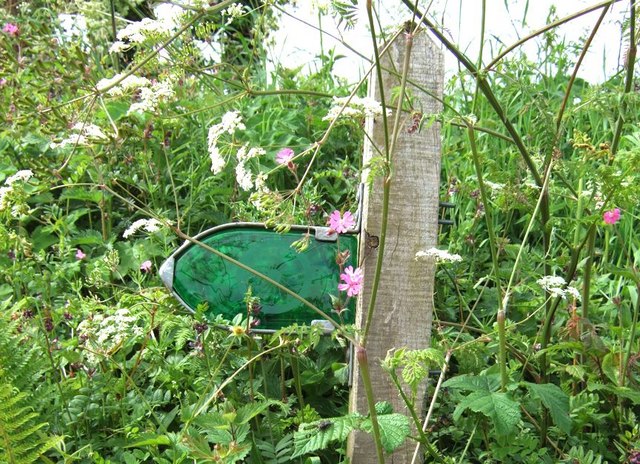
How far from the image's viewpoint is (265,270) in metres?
2.05

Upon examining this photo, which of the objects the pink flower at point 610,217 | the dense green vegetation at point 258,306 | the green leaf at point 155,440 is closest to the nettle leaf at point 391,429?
the dense green vegetation at point 258,306

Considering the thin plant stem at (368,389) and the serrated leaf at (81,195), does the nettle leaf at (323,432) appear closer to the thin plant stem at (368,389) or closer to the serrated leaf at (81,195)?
the thin plant stem at (368,389)

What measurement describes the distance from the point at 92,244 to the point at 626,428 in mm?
1866

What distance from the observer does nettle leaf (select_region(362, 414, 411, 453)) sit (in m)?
1.62

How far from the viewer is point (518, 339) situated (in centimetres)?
216

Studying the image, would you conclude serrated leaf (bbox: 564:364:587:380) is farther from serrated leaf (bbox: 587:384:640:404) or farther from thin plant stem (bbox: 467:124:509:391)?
thin plant stem (bbox: 467:124:509:391)

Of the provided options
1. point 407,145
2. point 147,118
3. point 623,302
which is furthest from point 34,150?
point 623,302

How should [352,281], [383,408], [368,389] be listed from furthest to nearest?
[352,281] → [383,408] → [368,389]

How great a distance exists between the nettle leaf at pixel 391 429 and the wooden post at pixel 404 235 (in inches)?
11.8

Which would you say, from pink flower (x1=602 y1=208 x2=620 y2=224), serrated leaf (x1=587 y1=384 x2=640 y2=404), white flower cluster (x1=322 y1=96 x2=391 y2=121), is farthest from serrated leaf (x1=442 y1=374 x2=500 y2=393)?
white flower cluster (x1=322 y1=96 x2=391 y2=121)

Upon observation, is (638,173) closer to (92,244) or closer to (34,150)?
(92,244)

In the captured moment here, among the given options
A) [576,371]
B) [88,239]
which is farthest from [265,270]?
[88,239]

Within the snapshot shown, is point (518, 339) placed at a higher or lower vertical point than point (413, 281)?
lower

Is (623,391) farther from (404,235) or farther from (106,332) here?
(106,332)
